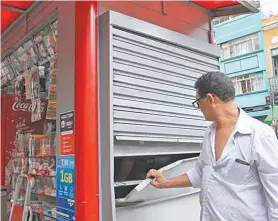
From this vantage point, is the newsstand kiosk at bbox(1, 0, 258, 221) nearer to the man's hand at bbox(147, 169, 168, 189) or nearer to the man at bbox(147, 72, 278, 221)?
the man's hand at bbox(147, 169, 168, 189)

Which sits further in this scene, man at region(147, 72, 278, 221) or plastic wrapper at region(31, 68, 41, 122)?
plastic wrapper at region(31, 68, 41, 122)

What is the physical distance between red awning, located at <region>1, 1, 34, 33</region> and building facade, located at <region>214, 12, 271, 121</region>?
355 inches

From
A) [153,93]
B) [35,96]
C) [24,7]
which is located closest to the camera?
[153,93]

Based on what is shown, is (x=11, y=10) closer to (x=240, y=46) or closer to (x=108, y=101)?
(x=108, y=101)

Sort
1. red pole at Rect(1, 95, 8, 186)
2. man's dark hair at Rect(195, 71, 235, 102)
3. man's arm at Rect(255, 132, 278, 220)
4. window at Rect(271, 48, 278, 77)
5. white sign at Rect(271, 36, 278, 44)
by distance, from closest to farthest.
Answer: man's arm at Rect(255, 132, 278, 220), man's dark hair at Rect(195, 71, 235, 102), red pole at Rect(1, 95, 8, 186), white sign at Rect(271, 36, 278, 44), window at Rect(271, 48, 278, 77)

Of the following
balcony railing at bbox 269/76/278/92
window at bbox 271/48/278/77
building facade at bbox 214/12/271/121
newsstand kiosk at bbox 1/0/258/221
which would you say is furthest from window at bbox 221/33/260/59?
newsstand kiosk at bbox 1/0/258/221

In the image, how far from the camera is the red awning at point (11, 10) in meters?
2.75

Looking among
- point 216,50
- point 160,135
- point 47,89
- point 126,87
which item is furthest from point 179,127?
point 47,89

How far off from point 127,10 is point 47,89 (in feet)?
3.34

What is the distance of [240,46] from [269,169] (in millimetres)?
11832

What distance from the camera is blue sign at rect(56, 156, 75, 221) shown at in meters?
1.98

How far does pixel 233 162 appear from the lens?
151 centimetres

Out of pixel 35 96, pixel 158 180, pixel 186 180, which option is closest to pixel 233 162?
pixel 186 180

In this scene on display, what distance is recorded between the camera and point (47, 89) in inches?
105
